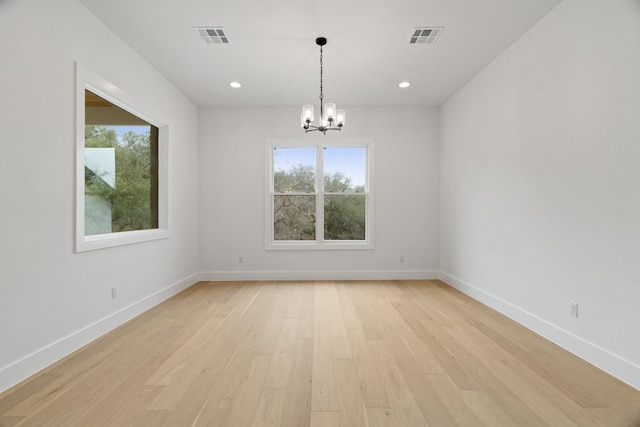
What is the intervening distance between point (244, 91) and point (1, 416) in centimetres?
424

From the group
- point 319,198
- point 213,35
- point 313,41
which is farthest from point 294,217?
point 213,35

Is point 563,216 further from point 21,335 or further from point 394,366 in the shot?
point 21,335

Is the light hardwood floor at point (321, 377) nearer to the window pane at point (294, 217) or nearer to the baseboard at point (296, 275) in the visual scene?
the baseboard at point (296, 275)

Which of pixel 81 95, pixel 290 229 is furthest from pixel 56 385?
pixel 290 229

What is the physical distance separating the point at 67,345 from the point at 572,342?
4.05 meters

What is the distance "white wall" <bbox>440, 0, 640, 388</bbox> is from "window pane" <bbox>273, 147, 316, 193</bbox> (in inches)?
103

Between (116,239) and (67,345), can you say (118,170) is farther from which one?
(67,345)

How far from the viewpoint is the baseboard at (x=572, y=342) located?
216cm

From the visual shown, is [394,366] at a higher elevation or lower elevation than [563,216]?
lower

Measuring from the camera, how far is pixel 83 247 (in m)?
2.77

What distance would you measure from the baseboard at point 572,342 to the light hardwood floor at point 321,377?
3.6 inches

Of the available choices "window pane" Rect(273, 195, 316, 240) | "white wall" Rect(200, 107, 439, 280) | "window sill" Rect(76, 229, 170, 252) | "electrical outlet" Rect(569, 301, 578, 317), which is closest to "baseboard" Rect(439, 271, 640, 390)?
"electrical outlet" Rect(569, 301, 578, 317)

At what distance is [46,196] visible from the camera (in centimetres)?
241

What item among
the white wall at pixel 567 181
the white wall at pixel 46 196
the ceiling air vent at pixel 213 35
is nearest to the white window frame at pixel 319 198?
the white wall at pixel 567 181
